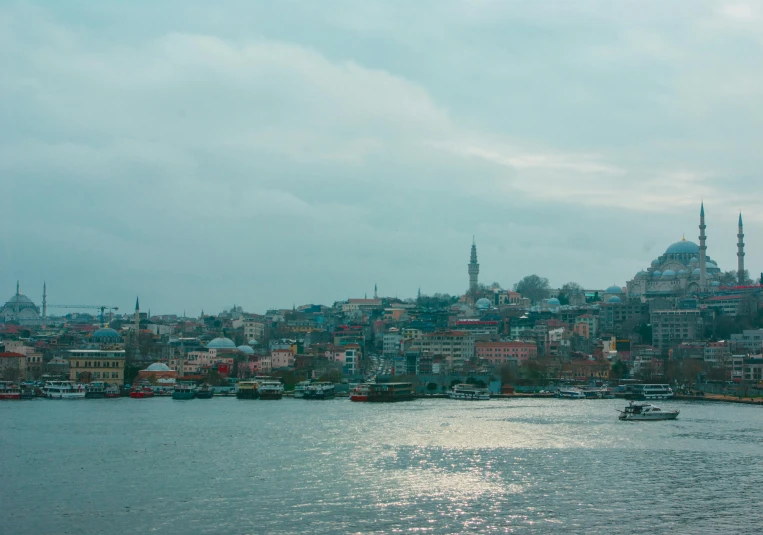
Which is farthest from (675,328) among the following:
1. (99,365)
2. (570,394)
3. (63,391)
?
(63,391)

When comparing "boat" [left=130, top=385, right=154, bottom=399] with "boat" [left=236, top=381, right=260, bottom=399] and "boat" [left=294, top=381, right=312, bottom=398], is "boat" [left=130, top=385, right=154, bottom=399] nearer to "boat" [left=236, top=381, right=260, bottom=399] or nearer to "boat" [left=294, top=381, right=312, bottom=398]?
"boat" [left=236, top=381, right=260, bottom=399]

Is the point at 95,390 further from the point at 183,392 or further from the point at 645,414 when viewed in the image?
the point at 645,414

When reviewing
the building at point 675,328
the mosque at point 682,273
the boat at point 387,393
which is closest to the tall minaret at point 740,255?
the mosque at point 682,273

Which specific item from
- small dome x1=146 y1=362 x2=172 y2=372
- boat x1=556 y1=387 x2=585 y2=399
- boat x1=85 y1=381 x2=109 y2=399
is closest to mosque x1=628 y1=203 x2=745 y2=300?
boat x1=556 y1=387 x2=585 y2=399

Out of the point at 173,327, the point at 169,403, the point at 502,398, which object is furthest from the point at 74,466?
the point at 173,327

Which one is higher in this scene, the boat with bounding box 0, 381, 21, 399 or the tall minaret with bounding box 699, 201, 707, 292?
the tall minaret with bounding box 699, 201, 707, 292

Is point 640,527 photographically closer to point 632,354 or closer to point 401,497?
point 401,497
